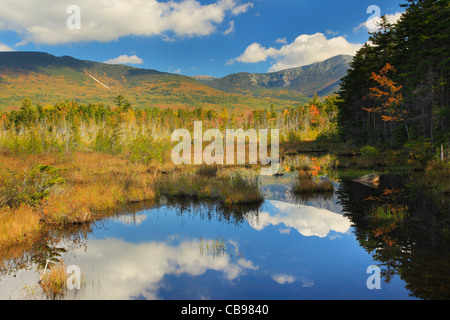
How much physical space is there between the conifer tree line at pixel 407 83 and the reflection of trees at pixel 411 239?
43.4ft

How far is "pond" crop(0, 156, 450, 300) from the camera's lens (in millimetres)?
5613

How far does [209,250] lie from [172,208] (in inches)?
236

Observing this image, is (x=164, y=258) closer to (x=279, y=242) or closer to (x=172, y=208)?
(x=279, y=242)

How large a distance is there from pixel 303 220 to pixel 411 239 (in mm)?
3880

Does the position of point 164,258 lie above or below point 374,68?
below

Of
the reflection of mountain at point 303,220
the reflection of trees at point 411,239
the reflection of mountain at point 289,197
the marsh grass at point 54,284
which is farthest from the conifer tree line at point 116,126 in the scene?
the marsh grass at point 54,284

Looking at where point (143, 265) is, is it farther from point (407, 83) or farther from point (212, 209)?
point (407, 83)

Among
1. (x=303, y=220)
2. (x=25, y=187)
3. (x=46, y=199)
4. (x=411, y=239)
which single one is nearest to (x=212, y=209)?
(x=303, y=220)

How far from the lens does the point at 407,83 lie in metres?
32.0

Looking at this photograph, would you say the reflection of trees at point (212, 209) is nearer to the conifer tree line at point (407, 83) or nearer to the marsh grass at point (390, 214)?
the marsh grass at point (390, 214)

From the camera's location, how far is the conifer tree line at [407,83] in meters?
24.9

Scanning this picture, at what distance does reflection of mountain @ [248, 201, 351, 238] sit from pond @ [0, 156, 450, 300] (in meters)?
0.04
